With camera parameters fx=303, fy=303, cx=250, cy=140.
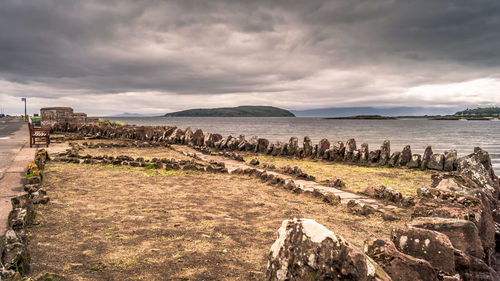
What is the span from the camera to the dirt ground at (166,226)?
13.1 ft

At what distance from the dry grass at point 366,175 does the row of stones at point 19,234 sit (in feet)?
25.3

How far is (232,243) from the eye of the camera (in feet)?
15.9

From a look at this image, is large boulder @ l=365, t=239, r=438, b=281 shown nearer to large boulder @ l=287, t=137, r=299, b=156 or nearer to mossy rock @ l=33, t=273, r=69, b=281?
mossy rock @ l=33, t=273, r=69, b=281

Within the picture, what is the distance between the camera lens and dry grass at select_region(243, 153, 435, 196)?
972cm

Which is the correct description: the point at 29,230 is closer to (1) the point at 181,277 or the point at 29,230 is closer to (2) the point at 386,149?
(1) the point at 181,277

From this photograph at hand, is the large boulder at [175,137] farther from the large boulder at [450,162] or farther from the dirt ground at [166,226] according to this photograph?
the large boulder at [450,162]

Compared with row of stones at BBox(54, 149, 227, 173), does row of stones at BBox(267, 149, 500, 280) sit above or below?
above

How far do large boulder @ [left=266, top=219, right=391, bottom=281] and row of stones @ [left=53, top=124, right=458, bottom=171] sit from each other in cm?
1225

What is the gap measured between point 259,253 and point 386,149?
11.4 meters

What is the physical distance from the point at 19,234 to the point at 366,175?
10654 millimetres

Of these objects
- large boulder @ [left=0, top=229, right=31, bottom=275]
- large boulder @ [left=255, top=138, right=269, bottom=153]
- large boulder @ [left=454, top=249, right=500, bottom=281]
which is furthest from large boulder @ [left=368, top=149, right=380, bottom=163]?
large boulder @ [left=0, top=229, right=31, bottom=275]

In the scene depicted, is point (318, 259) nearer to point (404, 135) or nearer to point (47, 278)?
point (47, 278)

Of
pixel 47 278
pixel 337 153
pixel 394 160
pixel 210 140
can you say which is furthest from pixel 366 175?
pixel 210 140

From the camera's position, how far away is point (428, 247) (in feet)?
11.1
